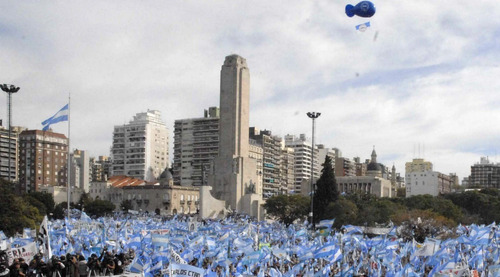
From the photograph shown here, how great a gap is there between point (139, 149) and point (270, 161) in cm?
3422

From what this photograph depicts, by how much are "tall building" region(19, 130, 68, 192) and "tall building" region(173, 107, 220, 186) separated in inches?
1306

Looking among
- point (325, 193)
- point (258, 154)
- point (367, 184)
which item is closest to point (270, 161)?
point (258, 154)

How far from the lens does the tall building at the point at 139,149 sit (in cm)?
17912

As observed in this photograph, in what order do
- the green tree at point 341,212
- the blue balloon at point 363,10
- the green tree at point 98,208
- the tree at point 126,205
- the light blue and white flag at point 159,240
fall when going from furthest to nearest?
the tree at point 126,205, the green tree at point 98,208, the green tree at point 341,212, the light blue and white flag at point 159,240, the blue balloon at point 363,10

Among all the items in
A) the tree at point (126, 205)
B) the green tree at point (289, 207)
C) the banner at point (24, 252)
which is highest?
the banner at point (24, 252)

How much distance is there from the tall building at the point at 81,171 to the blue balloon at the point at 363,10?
139 m

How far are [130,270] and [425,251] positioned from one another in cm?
1172

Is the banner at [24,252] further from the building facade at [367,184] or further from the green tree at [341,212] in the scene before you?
the building facade at [367,184]

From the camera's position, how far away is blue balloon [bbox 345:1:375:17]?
20797mm

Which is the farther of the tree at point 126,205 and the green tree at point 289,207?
the tree at point 126,205

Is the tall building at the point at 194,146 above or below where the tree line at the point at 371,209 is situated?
above

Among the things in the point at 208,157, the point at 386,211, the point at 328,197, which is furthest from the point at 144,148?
the point at 386,211

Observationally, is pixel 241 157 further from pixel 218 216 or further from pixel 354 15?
pixel 354 15

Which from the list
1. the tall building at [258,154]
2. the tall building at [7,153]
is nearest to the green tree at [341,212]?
the tall building at [7,153]
